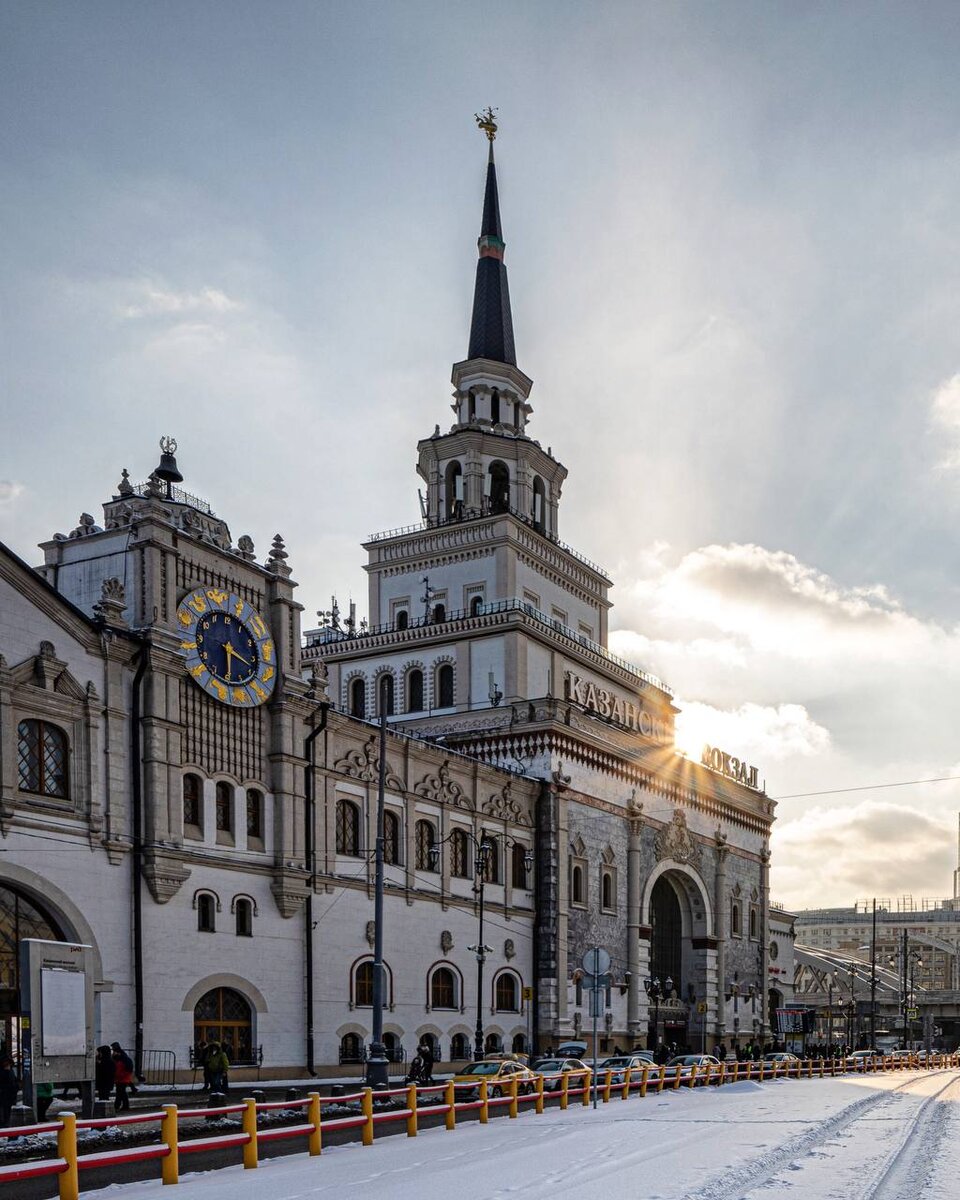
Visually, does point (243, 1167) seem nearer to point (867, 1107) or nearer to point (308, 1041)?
point (867, 1107)

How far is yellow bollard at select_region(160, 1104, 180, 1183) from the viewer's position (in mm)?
17625

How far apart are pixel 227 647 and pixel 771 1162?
25.8 meters

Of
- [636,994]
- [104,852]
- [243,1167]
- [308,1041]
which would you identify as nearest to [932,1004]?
[636,994]

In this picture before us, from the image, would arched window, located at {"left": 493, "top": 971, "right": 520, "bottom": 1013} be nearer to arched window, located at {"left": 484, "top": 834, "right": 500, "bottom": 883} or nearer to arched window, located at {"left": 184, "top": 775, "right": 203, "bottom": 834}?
arched window, located at {"left": 484, "top": 834, "right": 500, "bottom": 883}

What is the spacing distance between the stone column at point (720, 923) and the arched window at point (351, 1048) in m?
33.3

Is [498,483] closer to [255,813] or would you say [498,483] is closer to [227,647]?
[227,647]

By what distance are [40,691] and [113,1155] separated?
20368mm

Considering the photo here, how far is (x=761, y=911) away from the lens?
82.8 meters

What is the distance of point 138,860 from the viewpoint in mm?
37594

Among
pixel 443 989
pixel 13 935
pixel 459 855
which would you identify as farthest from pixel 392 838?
pixel 13 935

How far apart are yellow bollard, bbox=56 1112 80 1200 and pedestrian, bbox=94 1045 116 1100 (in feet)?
53.1

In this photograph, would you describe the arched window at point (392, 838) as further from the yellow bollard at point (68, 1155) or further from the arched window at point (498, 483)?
the yellow bollard at point (68, 1155)

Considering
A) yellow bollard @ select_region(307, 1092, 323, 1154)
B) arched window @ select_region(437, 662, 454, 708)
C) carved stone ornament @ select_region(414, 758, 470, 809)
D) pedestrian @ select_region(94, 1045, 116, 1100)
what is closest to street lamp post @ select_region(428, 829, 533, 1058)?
carved stone ornament @ select_region(414, 758, 470, 809)

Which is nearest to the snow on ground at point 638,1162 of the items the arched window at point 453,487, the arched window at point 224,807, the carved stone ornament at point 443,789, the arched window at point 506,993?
the arched window at point 224,807
